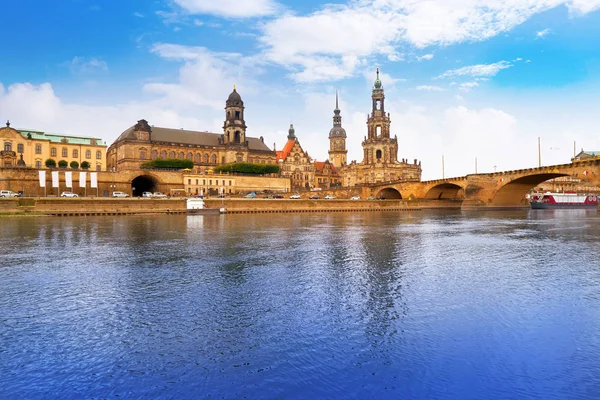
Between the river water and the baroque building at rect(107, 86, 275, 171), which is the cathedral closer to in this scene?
the baroque building at rect(107, 86, 275, 171)

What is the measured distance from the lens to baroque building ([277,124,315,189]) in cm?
11294

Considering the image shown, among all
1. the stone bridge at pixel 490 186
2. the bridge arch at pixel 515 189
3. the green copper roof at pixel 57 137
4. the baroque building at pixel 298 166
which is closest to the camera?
the stone bridge at pixel 490 186

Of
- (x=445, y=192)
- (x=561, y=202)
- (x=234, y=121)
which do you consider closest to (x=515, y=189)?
(x=445, y=192)

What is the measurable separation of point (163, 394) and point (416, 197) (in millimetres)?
80513

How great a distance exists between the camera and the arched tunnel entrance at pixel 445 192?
82562 millimetres

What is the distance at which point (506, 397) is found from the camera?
7.29 meters

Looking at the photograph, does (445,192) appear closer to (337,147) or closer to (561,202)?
(561,202)

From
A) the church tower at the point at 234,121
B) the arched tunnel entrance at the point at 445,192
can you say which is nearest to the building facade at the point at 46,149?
the church tower at the point at 234,121

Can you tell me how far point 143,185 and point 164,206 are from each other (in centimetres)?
2617

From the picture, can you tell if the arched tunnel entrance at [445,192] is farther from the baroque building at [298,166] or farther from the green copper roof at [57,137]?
the green copper roof at [57,137]

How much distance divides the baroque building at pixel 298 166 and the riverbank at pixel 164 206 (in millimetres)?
38434

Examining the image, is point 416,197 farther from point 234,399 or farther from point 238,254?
point 234,399

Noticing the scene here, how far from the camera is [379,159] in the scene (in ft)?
383

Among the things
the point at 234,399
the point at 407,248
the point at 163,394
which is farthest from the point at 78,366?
the point at 407,248
